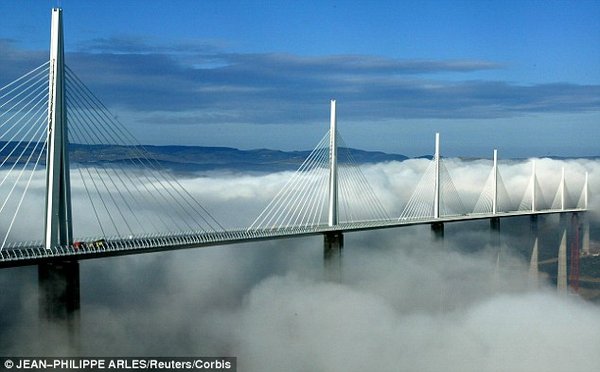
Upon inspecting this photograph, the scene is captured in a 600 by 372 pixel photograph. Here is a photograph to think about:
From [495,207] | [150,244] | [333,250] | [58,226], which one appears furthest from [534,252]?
[58,226]

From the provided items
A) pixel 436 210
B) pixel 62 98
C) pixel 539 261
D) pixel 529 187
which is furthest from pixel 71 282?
pixel 539 261

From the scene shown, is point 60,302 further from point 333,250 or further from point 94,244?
point 333,250

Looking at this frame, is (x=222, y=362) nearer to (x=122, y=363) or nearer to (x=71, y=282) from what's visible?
(x=122, y=363)

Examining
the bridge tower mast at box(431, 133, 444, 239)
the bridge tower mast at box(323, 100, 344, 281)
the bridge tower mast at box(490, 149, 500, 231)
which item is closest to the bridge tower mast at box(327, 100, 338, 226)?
the bridge tower mast at box(323, 100, 344, 281)

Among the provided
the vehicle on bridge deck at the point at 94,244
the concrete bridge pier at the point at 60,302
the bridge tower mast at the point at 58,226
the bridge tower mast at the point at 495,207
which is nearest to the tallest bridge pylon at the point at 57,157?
the bridge tower mast at the point at 58,226

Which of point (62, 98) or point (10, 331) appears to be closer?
point (62, 98)

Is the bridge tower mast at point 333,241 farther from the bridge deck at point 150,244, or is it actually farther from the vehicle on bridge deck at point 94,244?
the vehicle on bridge deck at point 94,244

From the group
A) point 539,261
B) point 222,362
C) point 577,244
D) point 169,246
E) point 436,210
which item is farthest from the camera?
point 539,261
